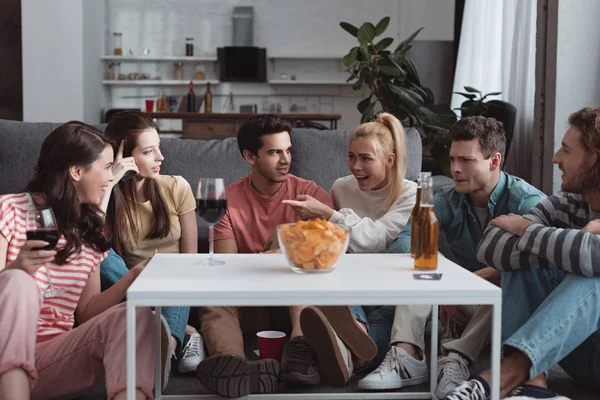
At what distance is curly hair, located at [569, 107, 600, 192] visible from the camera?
76.8 inches

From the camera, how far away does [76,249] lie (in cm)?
190

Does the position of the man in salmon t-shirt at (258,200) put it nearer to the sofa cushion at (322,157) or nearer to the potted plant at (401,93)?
the sofa cushion at (322,157)

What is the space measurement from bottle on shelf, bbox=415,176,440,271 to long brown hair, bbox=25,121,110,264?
83cm

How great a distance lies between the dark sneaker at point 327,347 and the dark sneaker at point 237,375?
5.5 inches

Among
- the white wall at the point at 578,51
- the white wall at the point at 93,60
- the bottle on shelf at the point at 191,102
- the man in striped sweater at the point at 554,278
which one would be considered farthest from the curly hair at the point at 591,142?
the white wall at the point at 93,60

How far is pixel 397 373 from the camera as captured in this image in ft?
6.93

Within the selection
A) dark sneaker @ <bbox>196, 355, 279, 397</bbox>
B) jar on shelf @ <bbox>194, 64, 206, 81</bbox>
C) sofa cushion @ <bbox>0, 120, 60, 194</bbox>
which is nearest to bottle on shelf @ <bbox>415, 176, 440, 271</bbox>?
dark sneaker @ <bbox>196, 355, 279, 397</bbox>

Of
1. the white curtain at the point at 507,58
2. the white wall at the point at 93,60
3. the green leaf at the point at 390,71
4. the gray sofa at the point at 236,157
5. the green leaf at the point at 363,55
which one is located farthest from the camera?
the white wall at the point at 93,60

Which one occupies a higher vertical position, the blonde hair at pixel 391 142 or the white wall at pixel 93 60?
the white wall at pixel 93 60

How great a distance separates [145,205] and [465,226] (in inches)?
42.9

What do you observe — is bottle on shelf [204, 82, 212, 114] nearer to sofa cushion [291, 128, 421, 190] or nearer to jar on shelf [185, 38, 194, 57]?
jar on shelf [185, 38, 194, 57]

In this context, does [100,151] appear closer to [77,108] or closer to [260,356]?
[260,356]

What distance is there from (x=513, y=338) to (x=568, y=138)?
1.91ft

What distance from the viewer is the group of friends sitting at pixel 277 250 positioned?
5.78ft
